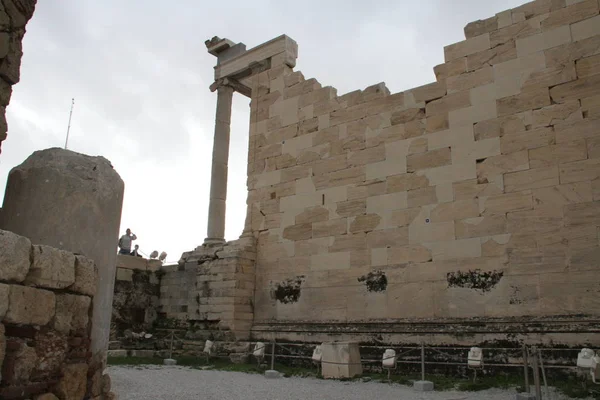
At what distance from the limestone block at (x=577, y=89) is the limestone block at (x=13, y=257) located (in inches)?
327

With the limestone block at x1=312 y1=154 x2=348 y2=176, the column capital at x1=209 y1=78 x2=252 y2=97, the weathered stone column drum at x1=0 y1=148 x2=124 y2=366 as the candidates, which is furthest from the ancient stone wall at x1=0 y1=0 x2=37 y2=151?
the column capital at x1=209 y1=78 x2=252 y2=97

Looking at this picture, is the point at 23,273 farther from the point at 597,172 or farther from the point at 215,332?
the point at 215,332

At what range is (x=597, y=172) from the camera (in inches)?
325

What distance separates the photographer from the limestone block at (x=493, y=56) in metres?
9.60

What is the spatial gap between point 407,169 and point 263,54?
559 centimetres

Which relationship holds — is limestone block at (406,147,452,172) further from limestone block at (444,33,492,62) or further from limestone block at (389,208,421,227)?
limestone block at (444,33,492,62)

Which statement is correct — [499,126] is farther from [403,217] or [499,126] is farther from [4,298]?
[4,298]

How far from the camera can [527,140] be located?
9023 millimetres

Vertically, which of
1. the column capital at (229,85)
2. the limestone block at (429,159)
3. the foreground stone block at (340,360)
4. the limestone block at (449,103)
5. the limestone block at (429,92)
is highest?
the column capital at (229,85)

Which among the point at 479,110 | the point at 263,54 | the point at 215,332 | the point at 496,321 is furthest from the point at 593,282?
the point at 263,54

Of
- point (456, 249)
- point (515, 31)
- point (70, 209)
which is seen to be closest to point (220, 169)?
point (456, 249)

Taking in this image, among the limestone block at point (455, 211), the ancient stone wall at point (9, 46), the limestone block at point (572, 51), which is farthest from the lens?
the limestone block at point (455, 211)

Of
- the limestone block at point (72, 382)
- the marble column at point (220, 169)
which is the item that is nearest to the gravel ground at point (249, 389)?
the limestone block at point (72, 382)

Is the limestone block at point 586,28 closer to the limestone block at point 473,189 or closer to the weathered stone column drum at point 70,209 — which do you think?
the limestone block at point 473,189
